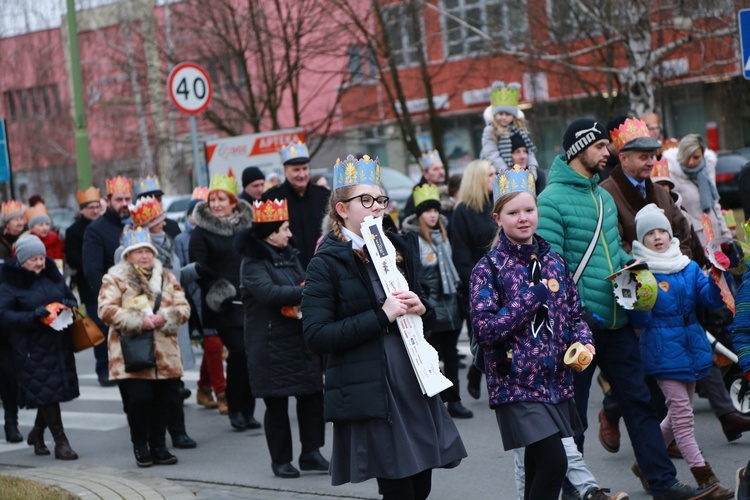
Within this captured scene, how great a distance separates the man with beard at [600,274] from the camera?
6.59 meters

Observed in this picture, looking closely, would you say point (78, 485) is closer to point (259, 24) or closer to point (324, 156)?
point (259, 24)

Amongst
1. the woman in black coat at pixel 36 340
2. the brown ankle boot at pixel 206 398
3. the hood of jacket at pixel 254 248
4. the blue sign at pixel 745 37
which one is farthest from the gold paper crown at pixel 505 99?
the woman in black coat at pixel 36 340

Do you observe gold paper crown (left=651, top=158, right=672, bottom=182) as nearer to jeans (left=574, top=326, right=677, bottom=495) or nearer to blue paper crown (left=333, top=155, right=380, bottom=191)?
jeans (left=574, top=326, right=677, bottom=495)

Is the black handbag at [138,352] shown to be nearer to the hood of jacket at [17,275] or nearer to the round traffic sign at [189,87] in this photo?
the hood of jacket at [17,275]

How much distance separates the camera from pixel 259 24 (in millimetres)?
23891

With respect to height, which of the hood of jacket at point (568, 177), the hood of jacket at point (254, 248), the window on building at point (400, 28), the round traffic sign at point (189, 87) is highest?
the window on building at point (400, 28)

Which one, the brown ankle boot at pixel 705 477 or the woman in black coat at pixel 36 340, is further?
the woman in black coat at pixel 36 340

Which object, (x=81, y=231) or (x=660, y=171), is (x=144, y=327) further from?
(x=81, y=231)

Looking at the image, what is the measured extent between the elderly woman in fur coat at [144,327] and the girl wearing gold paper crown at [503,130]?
10.00 ft

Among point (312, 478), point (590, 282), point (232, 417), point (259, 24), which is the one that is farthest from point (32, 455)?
point (259, 24)

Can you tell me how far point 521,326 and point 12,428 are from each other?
6862 millimetres

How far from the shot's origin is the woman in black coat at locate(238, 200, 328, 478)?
830cm

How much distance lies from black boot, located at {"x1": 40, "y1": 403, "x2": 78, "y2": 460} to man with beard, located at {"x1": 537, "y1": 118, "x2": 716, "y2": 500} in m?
4.80

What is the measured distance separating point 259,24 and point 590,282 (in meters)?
18.2
